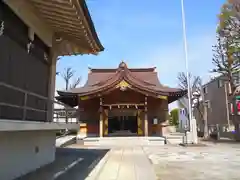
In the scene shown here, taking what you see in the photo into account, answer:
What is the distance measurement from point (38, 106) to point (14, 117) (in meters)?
1.95

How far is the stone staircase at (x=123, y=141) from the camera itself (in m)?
22.3

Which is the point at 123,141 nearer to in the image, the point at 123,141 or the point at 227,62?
the point at 123,141

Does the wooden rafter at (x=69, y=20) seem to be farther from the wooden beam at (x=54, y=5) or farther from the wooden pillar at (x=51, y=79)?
the wooden pillar at (x=51, y=79)

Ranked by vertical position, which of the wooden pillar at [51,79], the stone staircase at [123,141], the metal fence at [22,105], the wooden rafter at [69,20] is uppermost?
the wooden rafter at [69,20]

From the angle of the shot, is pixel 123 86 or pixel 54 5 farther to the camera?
pixel 123 86

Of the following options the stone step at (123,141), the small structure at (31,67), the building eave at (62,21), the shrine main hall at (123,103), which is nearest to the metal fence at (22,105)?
the small structure at (31,67)

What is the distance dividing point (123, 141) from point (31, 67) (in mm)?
15590

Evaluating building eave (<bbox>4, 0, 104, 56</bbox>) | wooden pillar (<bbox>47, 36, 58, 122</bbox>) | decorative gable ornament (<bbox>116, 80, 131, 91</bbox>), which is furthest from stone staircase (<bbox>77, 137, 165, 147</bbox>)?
building eave (<bbox>4, 0, 104, 56</bbox>)

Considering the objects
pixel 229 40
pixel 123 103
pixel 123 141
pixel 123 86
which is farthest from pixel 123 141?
pixel 229 40

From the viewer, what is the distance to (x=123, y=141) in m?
22.9

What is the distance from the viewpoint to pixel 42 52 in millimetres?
9617

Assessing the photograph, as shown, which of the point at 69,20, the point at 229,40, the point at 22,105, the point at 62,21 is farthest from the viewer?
the point at 229,40

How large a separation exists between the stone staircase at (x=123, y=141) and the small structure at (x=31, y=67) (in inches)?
471

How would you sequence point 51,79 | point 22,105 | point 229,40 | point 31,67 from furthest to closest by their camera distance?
point 229,40, point 51,79, point 31,67, point 22,105
